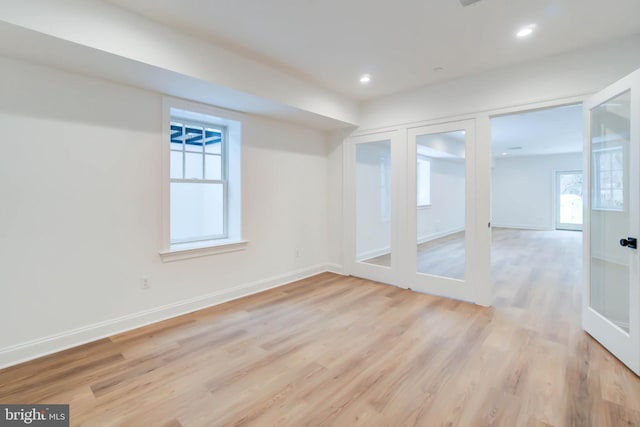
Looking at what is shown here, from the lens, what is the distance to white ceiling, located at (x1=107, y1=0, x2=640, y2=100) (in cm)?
Result: 231

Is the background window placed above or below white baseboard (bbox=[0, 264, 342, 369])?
above

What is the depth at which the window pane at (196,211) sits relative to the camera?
11.4 ft

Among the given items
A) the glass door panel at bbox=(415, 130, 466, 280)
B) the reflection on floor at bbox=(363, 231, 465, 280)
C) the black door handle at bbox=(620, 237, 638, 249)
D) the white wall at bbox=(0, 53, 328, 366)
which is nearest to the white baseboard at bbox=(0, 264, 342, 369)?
the white wall at bbox=(0, 53, 328, 366)

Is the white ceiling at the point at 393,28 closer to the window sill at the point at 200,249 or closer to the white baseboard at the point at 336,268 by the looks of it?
the window sill at the point at 200,249

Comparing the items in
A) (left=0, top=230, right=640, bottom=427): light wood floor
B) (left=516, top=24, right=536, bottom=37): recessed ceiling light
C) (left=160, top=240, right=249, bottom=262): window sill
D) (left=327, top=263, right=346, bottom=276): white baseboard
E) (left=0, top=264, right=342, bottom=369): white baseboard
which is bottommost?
(left=0, top=230, right=640, bottom=427): light wood floor

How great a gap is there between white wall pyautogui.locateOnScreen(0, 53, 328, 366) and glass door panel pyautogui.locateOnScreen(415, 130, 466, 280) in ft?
9.98

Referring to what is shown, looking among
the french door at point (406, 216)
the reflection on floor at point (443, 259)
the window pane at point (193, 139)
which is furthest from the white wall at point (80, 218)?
the reflection on floor at point (443, 259)

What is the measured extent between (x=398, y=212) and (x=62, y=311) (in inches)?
151

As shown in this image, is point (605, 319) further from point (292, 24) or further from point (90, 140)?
point (90, 140)

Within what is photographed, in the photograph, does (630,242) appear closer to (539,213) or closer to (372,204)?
(372,204)

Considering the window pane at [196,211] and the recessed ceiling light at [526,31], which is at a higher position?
the recessed ceiling light at [526,31]

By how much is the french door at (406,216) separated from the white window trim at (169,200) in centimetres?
196

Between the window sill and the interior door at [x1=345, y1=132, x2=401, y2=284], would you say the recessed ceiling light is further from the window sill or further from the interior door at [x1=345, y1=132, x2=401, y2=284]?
the window sill

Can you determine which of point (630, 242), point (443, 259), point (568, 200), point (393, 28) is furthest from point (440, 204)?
point (568, 200)
